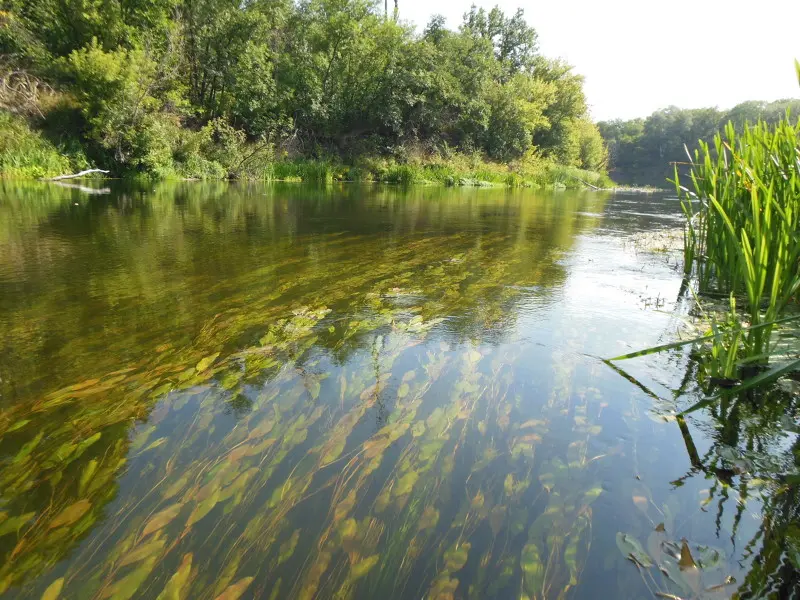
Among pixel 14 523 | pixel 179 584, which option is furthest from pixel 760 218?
pixel 14 523

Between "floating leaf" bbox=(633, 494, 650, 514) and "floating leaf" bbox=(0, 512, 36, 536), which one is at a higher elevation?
"floating leaf" bbox=(633, 494, 650, 514)

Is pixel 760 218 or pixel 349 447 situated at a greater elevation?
pixel 760 218

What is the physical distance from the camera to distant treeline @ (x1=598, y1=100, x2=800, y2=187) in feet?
216

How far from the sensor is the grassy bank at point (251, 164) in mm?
16031

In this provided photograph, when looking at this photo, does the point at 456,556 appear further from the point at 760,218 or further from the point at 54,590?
the point at 760,218

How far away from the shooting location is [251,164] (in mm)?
22281

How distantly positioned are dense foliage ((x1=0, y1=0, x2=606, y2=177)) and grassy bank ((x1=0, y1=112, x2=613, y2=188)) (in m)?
0.15

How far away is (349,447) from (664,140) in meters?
86.5

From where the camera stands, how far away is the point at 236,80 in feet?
82.5

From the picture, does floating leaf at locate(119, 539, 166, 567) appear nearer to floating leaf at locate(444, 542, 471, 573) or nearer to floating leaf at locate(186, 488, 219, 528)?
floating leaf at locate(186, 488, 219, 528)

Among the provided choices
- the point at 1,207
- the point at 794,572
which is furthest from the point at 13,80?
the point at 794,572

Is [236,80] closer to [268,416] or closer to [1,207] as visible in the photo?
[1,207]

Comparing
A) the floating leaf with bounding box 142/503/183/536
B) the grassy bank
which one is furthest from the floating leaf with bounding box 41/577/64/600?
the grassy bank

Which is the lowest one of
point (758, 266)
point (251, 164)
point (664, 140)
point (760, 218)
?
point (758, 266)
